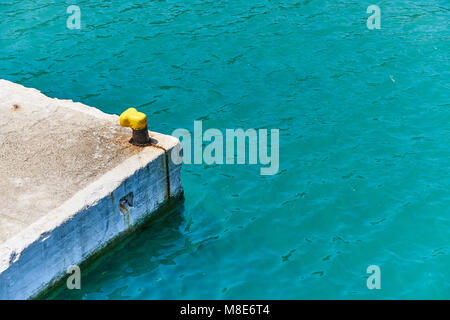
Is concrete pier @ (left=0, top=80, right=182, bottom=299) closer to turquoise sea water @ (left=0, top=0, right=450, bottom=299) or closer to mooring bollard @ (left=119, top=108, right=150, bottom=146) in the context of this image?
mooring bollard @ (left=119, top=108, right=150, bottom=146)

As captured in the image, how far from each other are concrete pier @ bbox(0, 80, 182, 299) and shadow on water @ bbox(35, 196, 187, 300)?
18 centimetres

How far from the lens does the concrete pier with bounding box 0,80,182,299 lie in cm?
668

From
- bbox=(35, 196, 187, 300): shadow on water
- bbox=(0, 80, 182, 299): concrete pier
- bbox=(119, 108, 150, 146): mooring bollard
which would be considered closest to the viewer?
bbox=(0, 80, 182, 299): concrete pier

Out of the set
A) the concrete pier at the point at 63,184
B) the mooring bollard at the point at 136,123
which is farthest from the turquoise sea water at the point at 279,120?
the mooring bollard at the point at 136,123

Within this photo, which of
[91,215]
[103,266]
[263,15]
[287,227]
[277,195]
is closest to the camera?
[91,215]

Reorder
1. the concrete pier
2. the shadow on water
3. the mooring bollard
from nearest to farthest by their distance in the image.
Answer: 1. the concrete pier
2. the shadow on water
3. the mooring bollard

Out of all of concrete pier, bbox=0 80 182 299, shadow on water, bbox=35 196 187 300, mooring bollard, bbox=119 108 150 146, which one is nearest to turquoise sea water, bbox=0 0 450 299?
shadow on water, bbox=35 196 187 300

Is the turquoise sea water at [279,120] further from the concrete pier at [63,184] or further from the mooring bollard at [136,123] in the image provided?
the mooring bollard at [136,123]

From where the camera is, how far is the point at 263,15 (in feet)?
47.5

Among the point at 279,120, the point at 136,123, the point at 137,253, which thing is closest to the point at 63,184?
the point at 136,123
